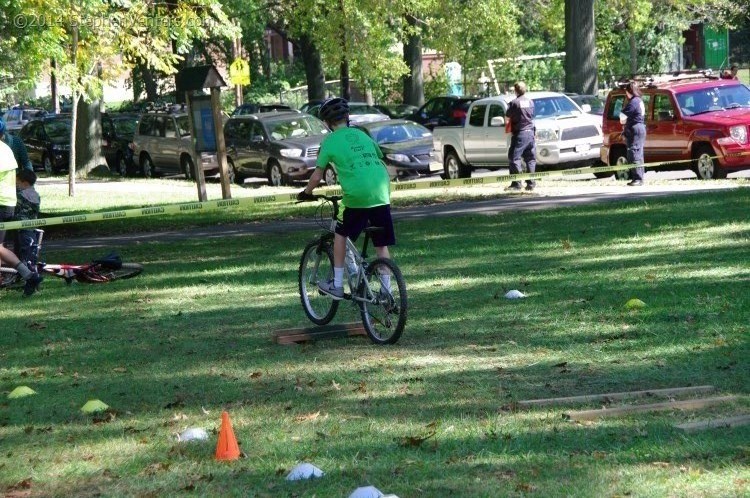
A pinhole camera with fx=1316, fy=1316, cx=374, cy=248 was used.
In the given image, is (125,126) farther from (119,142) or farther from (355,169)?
(355,169)

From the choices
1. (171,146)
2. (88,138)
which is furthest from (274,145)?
(88,138)

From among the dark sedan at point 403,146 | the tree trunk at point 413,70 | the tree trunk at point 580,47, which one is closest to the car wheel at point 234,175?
the dark sedan at point 403,146

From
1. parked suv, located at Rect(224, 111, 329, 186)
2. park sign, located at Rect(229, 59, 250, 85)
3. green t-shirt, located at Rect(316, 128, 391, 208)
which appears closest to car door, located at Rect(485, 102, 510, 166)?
parked suv, located at Rect(224, 111, 329, 186)

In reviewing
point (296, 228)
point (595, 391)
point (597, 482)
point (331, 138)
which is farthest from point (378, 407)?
point (296, 228)

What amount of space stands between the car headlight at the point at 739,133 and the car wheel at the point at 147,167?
18882 millimetres

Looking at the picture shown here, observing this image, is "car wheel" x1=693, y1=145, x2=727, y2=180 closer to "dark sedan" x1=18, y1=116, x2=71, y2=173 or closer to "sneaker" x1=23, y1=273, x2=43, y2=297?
"sneaker" x1=23, y1=273, x2=43, y2=297

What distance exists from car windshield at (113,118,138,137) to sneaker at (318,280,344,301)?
99.2 feet

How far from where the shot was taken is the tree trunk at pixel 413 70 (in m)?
47.9

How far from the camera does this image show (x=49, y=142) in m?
40.9

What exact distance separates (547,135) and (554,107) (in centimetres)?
135

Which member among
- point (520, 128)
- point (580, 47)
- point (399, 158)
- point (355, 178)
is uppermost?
point (580, 47)

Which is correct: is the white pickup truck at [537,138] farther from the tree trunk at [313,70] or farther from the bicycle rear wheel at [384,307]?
the tree trunk at [313,70]

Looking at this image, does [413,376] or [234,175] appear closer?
[413,376]

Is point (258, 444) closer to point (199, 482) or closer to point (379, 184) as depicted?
point (199, 482)
